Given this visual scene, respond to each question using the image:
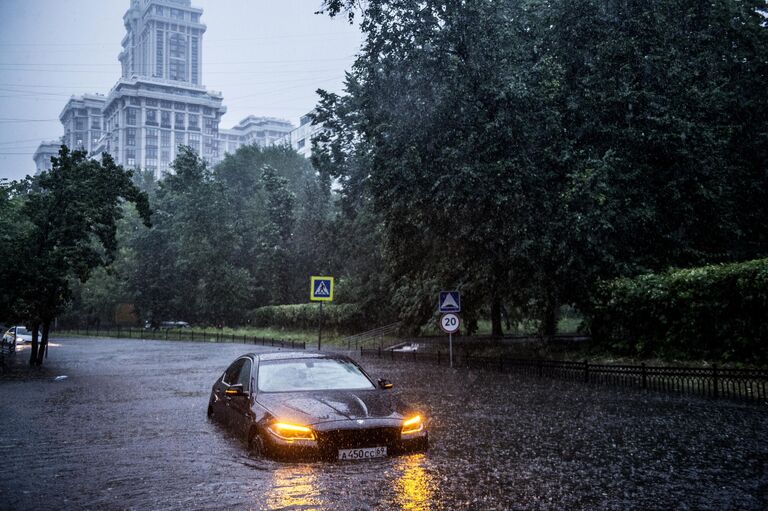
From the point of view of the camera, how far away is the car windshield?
29.4 feet

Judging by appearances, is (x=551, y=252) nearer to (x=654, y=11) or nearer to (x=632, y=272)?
(x=632, y=272)

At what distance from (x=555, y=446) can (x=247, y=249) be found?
71.2m

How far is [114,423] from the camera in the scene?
11914 millimetres

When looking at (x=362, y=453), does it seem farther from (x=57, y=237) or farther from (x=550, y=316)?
(x=57, y=237)

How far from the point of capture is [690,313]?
18469mm

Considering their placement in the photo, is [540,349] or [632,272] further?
[540,349]

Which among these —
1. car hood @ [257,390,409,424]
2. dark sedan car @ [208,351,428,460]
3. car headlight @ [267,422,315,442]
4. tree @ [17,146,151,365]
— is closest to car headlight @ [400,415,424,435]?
dark sedan car @ [208,351,428,460]

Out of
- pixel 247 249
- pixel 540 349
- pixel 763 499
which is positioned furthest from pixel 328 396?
pixel 247 249

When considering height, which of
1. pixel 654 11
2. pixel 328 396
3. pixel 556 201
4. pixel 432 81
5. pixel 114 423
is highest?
pixel 654 11

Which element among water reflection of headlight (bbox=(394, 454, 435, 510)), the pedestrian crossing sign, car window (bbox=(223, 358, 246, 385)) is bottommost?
water reflection of headlight (bbox=(394, 454, 435, 510))

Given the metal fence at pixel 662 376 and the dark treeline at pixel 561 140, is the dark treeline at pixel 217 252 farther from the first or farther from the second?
the metal fence at pixel 662 376

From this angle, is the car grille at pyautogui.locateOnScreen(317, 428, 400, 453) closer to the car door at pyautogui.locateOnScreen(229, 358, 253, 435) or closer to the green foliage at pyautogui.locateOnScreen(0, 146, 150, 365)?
the car door at pyautogui.locateOnScreen(229, 358, 253, 435)

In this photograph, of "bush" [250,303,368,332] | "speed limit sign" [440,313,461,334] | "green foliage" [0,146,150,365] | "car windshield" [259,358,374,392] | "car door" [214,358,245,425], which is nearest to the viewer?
"car windshield" [259,358,374,392]

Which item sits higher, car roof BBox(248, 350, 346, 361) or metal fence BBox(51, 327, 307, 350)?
car roof BBox(248, 350, 346, 361)
